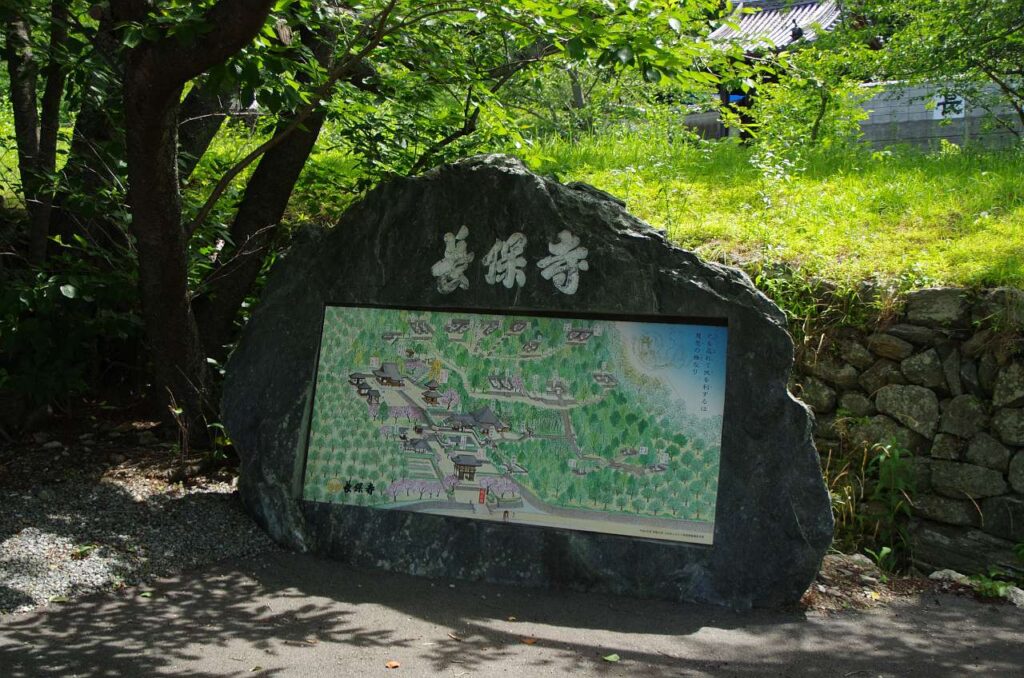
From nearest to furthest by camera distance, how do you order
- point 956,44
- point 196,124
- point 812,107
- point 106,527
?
point 106,527 → point 196,124 → point 956,44 → point 812,107

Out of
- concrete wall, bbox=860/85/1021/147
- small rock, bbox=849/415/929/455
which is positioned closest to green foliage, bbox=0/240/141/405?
small rock, bbox=849/415/929/455

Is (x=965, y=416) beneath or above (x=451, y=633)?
above

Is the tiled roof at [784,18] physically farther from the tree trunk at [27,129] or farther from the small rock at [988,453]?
the tree trunk at [27,129]

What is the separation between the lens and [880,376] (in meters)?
6.11

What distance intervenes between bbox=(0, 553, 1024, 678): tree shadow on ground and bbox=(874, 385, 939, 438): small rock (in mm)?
1274

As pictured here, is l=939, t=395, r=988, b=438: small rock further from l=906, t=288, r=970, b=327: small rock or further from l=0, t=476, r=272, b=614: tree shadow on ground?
l=0, t=476, r=272, b=614: tree shadow on ground

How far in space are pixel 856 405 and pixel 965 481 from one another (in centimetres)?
82

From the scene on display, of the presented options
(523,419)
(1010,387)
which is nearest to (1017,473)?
(1010,387)

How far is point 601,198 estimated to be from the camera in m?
5.23

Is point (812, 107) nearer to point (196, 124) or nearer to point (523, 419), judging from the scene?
point (523, 419)

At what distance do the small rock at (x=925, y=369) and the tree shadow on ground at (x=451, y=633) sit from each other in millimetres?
1516

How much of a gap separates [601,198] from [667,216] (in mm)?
2317

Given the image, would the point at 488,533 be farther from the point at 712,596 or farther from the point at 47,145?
the point at 47,145

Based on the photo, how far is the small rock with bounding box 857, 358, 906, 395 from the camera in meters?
6.06
